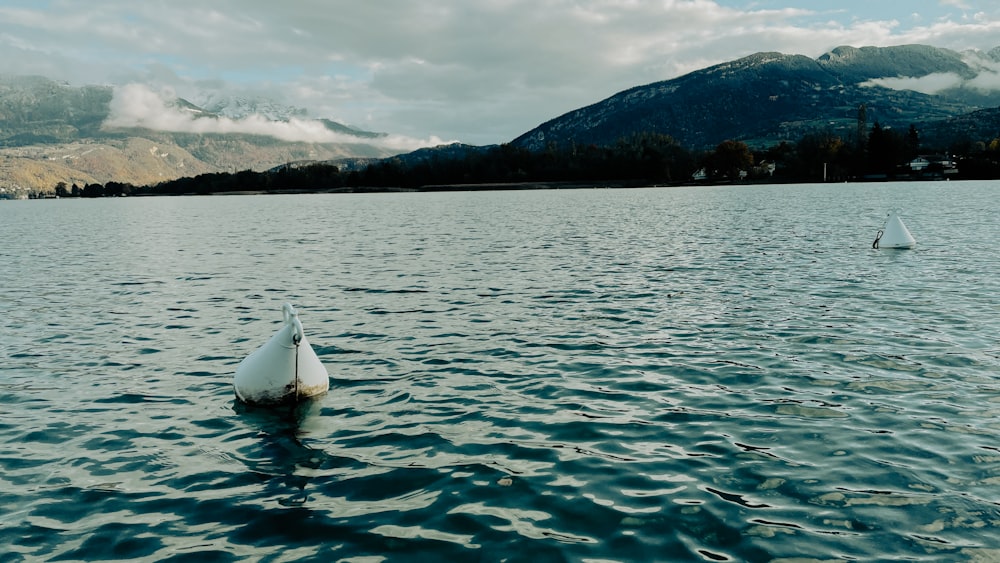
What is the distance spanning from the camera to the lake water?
9.19 metres

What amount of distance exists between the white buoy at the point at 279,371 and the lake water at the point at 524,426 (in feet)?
1.64

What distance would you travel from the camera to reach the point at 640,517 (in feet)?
31.3

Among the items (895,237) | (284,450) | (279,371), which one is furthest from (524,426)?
(895,237)

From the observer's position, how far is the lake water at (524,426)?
9.19 metres

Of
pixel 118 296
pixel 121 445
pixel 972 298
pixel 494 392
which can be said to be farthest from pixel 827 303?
pixel 118 296

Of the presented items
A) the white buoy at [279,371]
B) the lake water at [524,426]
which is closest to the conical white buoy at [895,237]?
the lake water at [524,426]

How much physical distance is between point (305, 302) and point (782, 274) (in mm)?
23906

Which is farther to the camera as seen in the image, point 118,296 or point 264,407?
point 118,296

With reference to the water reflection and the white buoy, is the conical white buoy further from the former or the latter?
the water reflection

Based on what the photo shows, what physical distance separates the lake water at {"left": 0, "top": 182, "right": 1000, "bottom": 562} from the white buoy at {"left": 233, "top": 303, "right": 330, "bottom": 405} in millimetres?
500

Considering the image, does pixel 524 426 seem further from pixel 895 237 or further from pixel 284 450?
pixel 895 237

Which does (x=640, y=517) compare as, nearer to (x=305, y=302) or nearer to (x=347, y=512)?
(x=347, y=512)

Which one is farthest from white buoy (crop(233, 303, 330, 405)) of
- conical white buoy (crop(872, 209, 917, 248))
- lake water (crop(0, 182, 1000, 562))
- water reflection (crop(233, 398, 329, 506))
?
conical white buoy (crop(872, 209, 917, 248))

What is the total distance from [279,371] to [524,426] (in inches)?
226
